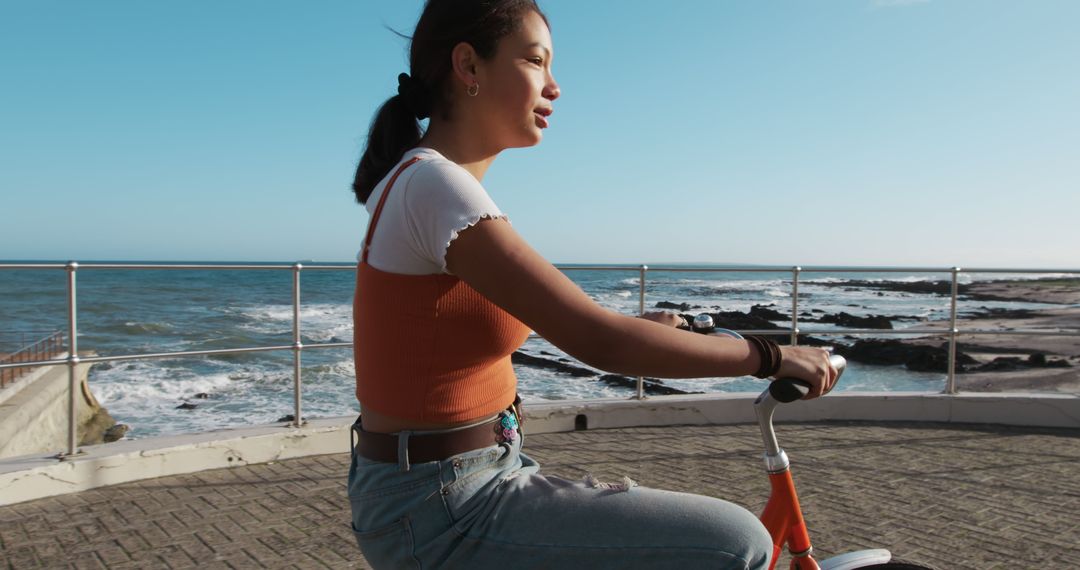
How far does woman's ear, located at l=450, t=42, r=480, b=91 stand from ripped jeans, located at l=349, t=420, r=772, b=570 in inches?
23.5

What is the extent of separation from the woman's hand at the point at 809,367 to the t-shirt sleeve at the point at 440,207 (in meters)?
0.51

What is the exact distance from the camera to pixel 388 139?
1.35m

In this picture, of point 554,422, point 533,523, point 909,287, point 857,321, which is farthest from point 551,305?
point 909,287

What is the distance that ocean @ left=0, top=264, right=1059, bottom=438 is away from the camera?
40.2 ft

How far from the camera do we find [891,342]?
67.6 feet

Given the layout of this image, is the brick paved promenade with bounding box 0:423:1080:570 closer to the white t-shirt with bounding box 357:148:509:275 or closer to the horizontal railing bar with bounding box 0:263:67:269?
the horizontal railing bar with bounding box 0:263:67:269

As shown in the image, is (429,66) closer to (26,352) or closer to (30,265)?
(30,265)

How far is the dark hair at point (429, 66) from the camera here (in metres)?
1.21

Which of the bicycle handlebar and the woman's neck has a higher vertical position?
the woman's neck

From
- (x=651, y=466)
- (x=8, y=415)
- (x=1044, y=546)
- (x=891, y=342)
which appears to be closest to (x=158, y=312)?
(x=8, y=415)

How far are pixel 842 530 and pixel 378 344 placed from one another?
11.1 ft

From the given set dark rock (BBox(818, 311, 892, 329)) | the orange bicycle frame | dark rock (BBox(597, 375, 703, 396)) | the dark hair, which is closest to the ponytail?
the dark hair

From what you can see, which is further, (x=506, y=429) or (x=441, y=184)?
(x=506, y=429)

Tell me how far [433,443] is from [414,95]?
1.97 feet
